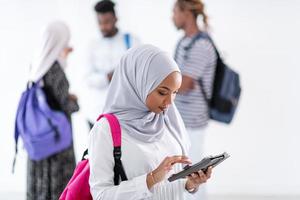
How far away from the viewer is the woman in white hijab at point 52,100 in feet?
13.1

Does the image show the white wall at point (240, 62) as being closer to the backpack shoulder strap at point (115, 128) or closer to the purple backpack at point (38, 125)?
the purple backpack at point (38, 125)

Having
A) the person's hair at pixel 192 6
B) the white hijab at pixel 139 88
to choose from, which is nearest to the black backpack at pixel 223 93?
the person's hair at pixel 192 6

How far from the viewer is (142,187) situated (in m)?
2.05

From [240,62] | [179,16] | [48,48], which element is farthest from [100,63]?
[240,62]

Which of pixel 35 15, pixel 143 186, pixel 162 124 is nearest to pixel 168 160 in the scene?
pixel 143 186

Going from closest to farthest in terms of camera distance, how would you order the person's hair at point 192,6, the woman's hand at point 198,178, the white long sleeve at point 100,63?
the woman's hand at point 198,178
the person's hair at point 192,6
the white long sleeve at point 100,63

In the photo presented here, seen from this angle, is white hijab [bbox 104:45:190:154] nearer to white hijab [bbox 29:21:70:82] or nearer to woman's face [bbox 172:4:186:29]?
white hijab [bbox 29:21:70:82]

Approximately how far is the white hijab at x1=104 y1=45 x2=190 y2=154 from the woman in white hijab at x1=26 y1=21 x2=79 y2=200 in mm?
1793

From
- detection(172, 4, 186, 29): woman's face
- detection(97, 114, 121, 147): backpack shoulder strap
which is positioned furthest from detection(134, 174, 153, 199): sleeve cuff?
detection(172, 4, 186, 29): woman's face

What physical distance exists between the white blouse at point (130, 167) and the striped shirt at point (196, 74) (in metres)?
1.77

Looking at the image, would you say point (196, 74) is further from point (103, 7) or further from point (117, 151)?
point (117, 151)

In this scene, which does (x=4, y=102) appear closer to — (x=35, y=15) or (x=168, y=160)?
(x=35, y=15)

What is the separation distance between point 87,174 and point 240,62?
2891mm

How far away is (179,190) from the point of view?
2.19 m
